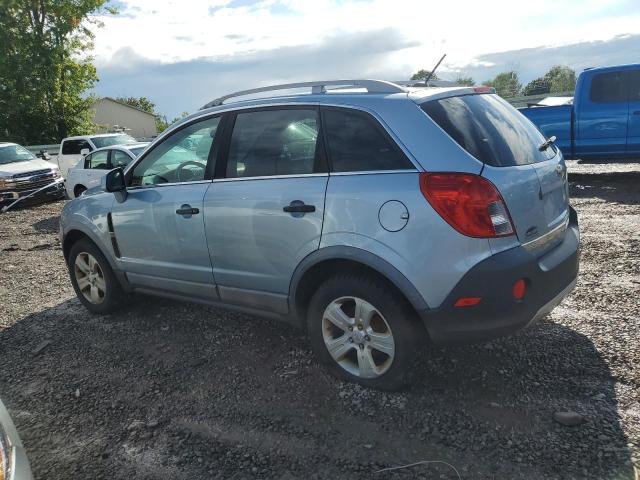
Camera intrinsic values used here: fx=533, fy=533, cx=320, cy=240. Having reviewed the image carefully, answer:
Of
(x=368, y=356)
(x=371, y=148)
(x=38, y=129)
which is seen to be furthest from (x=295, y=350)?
(x=38, y=129)

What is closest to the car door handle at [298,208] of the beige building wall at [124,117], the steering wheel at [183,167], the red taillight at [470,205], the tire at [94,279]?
the red taillight at [470,205]

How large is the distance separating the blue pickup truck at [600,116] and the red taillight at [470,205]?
26.0ft

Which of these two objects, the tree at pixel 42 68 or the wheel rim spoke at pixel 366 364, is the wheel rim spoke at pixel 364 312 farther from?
the tree at pixel 42 68

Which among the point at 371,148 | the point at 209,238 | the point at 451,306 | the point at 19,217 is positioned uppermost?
the point at 371,148

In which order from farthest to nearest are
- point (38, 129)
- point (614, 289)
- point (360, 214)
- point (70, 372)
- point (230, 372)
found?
point (38, 129) → point (614, 289) → point (70, 372) → point (230, 372) → point (360, 214)

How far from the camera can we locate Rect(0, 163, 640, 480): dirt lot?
264cm

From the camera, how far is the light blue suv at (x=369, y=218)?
2752 millimetres

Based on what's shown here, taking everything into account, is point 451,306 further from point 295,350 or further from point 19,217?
point 19,217

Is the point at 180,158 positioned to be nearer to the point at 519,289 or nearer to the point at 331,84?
the point at 331,84

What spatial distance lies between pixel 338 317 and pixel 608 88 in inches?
338

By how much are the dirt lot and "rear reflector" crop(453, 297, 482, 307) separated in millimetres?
654

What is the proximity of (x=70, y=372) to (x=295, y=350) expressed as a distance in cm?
165

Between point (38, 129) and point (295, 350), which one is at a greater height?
point (38, 129)

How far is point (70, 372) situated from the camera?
3.89 metres
